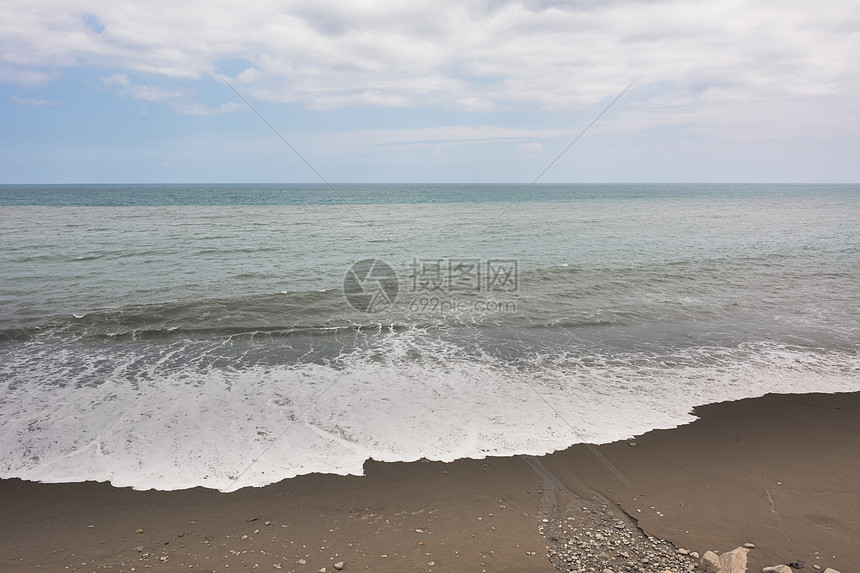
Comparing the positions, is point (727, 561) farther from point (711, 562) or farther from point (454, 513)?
point (454, 513)

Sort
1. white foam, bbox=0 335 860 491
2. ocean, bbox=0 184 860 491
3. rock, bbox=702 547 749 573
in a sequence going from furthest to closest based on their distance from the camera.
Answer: ocean, bbox=0 184 860 491
white foam, bbox=0 335 860 491
rock, bbox=702 547 749 573

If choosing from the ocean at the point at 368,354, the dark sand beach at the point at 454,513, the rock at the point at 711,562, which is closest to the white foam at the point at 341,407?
the ocean at the point at 368,354

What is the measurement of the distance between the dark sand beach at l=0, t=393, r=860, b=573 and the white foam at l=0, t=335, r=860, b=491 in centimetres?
36

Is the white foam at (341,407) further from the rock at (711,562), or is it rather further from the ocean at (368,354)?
the rock at (711,562)

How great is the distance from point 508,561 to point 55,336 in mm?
10956

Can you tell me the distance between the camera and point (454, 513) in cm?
479

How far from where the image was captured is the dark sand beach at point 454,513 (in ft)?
13.7

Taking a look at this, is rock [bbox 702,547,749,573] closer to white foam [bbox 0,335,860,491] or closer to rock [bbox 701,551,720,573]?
rock [bbox 701,551,720,573]

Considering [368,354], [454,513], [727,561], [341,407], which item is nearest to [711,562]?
[727,561]

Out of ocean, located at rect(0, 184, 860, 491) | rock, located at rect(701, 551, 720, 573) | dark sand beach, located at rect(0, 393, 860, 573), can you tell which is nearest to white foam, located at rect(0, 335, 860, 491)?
ocean, located at rect(0, 184, 860, 491)

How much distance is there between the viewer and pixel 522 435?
20.9 feet

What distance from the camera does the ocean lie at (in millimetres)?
6203

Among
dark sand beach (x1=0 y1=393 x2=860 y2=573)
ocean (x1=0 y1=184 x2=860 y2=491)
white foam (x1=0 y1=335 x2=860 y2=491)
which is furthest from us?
ocean (x1=0 y1=184 x2=860 y2=491)

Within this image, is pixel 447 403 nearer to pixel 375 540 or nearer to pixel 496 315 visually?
pixel 375 540
